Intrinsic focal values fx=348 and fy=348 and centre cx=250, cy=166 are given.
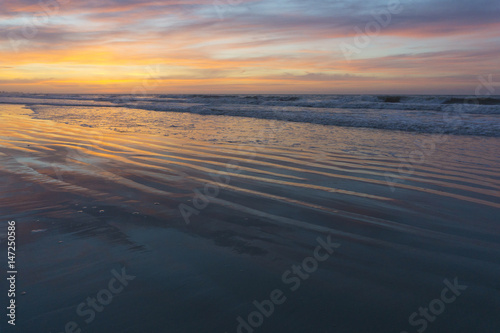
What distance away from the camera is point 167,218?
4016 millimetres

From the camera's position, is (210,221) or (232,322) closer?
(232,322)

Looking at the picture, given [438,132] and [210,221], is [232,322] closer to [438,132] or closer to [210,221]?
[210,221]

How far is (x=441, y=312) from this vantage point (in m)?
2.38

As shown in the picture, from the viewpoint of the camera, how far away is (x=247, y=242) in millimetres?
3396

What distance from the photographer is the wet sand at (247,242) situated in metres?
2.30

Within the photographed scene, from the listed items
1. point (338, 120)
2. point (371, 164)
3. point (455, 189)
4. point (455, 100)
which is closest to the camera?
point (455, 189)

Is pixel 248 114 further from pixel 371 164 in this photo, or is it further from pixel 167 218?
pixel 167 218

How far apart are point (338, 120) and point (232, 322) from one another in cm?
1612

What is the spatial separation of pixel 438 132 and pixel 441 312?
41.5 ft

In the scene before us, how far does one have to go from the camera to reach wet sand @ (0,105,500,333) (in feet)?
7.56

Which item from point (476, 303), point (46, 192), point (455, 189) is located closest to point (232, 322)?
point (476, 303)

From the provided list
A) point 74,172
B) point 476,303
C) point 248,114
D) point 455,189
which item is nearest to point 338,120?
point 248,114

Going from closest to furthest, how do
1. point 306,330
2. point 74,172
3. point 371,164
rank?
point 306,330
point 74,172
point 371,164

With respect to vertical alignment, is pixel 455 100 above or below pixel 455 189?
above
